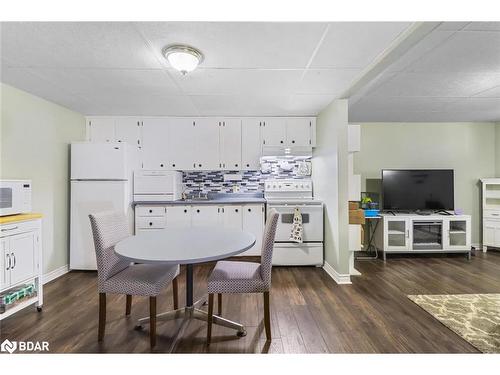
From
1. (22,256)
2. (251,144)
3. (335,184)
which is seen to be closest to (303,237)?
(335,184)

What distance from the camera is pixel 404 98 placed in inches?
127

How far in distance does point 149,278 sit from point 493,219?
5.30 m

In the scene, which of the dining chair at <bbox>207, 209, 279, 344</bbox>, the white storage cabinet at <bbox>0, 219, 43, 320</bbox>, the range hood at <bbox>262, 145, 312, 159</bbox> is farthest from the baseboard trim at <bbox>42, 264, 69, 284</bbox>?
the range hood at <bbox>262, 145, 312, 159</bbox>

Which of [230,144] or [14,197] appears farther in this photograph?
[230,144]

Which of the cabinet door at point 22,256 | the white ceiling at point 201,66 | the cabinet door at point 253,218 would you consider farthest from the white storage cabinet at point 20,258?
the cabinet door at point 253,218

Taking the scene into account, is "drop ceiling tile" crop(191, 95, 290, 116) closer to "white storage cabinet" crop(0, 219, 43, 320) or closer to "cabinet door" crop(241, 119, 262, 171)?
"cabinet door" crop(241, 119, 262, 171)

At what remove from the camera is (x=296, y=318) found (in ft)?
7.22

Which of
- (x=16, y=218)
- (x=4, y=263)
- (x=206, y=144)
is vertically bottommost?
(x=4, y=263)

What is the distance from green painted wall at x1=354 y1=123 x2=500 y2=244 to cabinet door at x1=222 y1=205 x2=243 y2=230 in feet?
7.38

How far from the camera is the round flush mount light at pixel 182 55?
6.20 feet

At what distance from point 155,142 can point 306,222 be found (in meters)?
2.54

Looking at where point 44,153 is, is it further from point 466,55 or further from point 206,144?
point 466,55

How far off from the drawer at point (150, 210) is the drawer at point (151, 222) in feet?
0.19
